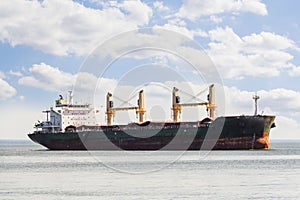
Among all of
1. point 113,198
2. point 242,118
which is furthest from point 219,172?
point 242,118

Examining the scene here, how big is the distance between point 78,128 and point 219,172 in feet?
130

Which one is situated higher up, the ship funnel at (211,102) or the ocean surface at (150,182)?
the ship funnel at (211,102)

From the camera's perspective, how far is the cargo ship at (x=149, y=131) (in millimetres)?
65938

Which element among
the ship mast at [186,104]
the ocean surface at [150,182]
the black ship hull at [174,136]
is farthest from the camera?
the ship mast at [186,104]

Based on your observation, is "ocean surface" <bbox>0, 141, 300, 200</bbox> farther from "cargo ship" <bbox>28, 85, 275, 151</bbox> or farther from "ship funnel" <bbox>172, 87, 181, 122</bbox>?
"ship funnel" <bbox>172, 87, 181, 122</bbox>

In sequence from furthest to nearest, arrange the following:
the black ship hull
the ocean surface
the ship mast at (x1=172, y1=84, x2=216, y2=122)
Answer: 1. the ship mast at (x1=172, y1=84, x2=216, y2=122)
2. the black ship hull
3. the ocean surface

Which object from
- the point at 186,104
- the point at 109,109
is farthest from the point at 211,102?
the point at 109,109

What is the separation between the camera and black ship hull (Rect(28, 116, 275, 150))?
65.8 metres

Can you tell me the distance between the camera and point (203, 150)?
230 ft

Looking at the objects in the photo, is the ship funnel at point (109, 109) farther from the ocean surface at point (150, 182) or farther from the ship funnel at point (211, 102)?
the ocean surface at point (150, 182)

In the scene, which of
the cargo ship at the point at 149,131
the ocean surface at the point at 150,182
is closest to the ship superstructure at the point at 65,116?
the cargo ship at the point at 149,131

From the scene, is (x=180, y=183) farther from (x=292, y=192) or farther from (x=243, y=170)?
(x=243, y=170)

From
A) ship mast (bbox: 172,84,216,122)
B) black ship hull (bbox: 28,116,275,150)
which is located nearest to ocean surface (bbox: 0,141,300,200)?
black ship hull (bbox: 28,116,275,150)

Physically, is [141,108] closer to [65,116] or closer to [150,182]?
[65,116]
